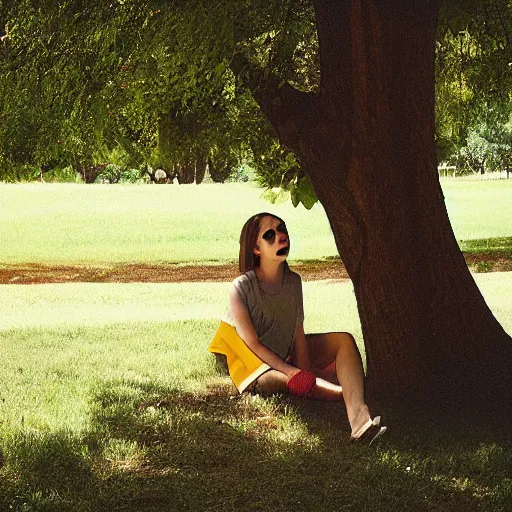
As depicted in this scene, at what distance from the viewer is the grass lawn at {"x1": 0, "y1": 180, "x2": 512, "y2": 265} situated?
25938mm

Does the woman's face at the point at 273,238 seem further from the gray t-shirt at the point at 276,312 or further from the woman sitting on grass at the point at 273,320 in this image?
the gray t-shirt at the point at 276,312

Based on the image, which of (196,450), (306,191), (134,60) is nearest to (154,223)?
(306,191)

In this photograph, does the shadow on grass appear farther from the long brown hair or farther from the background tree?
the long brown hair

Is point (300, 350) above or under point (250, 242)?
under

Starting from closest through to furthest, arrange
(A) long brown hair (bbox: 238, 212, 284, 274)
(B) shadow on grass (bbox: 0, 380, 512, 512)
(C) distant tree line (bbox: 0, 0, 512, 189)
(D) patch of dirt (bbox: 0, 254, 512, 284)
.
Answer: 1. (B) shadow on grass (bbox: 0, 380, 512, 512)
2. (A) long brown hair (bbox: 238, 212, 284, 274)
3. (C) distant tree line (bbox: 0, 0, 512, 189)
4. (D) patch of dirt (bbox: 0, 254, 512, 284)

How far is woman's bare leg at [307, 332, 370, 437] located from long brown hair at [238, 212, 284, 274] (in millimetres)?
589

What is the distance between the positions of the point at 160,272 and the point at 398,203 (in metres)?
14.9

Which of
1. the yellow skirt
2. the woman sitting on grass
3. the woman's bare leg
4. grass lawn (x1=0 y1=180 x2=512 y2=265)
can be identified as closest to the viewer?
the woman's bare leg

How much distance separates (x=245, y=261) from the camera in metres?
6.59

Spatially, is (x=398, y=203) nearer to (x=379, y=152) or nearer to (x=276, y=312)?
(x=379, y=152)

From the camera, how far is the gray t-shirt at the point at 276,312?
21.4 ft

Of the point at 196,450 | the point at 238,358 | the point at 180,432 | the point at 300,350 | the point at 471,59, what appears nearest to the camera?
the point at 196,450

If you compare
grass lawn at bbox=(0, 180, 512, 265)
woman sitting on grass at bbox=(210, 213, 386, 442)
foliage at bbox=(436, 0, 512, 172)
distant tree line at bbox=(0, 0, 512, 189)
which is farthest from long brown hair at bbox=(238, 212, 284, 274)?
grass lawn at bbox=(0, 180, 512, 265)

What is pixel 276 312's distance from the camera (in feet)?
21.5
